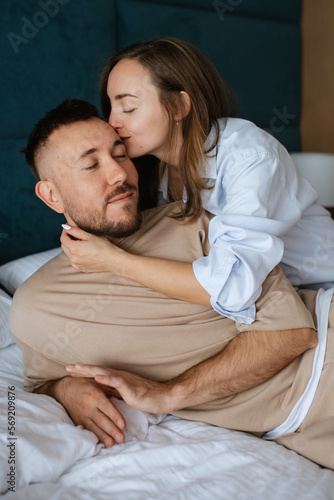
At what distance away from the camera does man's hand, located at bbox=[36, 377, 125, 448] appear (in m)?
1.16

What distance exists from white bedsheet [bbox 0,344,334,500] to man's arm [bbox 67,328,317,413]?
3.1 inches

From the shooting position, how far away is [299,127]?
10.1ft

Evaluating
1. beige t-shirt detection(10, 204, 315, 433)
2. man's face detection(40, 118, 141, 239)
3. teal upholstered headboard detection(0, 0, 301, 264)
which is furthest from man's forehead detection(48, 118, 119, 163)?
Result: teal upholstered headboard detection(0, 0, 301, 264)

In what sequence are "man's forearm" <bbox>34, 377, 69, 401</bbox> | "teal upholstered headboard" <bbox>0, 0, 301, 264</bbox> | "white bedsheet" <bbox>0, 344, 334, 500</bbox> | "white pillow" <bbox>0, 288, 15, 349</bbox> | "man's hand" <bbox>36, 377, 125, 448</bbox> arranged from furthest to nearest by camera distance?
"teal upholstered headboard" <bbox>0, 0, 301, 264</bbox>
"white pillow" <bbox>0, 288, 15, 349</bbox>
"man's forearm" <bbox>34, 377, 69, 401</bbox>
"man's hand" <bbox>36, 377, 125, 448</bbox>
"white bedsheet" <bbox>0, 344, 334, 500</bbox>

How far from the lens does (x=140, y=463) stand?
1061mm

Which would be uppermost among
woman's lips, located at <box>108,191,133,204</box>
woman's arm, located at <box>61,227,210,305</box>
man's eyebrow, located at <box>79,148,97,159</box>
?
man's eyebrow, located at <box>79,148,97,159</box>

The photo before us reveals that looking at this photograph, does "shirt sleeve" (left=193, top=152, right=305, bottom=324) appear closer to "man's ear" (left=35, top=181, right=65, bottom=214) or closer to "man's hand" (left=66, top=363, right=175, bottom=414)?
"man's hand" (left=66, top=363, right=175, bottom=414)

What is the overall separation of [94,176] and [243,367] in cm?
63

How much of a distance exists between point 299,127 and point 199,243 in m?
1.99

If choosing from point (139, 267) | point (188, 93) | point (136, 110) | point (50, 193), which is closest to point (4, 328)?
point (50, 193)

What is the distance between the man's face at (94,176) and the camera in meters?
1.35

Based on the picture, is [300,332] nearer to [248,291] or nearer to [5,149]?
[248,291]

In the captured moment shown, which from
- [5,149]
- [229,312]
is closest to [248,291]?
[229,312]

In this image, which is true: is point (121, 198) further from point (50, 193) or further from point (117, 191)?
point (50, 193)
